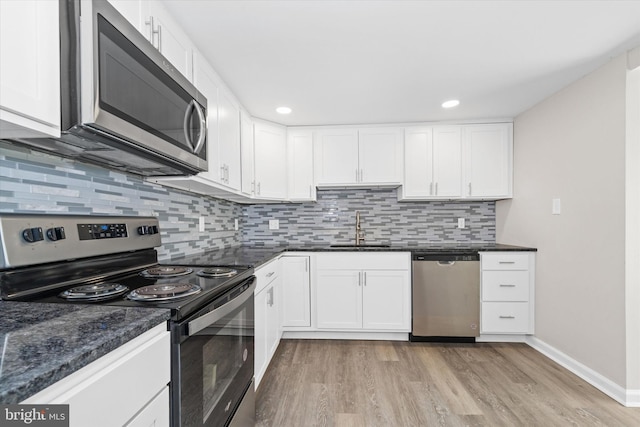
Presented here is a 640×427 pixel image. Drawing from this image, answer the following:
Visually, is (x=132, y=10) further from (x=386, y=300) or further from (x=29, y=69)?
(x=386, y=300)

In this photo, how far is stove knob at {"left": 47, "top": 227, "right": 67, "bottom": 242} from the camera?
1.06 m

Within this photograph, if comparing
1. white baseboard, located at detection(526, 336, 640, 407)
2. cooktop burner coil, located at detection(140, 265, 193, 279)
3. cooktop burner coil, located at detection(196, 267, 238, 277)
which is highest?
cooktop burner coil, located at detection(140, 265, 193, 279)

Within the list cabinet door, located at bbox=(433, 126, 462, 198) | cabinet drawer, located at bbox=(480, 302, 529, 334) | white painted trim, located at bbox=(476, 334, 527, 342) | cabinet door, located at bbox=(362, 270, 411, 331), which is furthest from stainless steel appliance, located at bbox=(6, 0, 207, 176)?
white painted trim, located at bbox=(476, 334, 527, 342)

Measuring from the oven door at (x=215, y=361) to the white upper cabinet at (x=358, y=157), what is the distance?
72.3 inches

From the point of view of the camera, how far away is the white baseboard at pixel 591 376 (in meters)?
1.83

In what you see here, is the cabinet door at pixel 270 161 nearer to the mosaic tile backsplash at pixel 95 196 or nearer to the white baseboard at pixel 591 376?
the mosaic tile backsplash at pixel 95 196

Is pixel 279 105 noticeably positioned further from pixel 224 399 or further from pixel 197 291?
pixel 224 399

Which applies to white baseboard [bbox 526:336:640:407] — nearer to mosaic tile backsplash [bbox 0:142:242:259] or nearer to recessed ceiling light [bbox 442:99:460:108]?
recessed ceiling light [bbox 442:99:460:108]

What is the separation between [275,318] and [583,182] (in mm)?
2568

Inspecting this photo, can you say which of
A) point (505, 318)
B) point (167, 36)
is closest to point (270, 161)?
point (167, 36)

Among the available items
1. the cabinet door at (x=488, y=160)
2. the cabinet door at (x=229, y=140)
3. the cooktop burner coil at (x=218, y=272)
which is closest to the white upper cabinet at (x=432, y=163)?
the cabinet door at (x=488, y=160)

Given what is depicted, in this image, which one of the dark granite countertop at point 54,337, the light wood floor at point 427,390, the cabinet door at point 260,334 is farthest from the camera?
the cabinet door at point 260,334

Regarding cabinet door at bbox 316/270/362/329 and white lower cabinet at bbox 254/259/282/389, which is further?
cabinet door at bbox 316/270/362/329

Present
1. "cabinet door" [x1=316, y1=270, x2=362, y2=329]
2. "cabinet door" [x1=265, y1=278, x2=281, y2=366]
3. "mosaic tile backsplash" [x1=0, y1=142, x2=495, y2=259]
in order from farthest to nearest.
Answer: "cabinet door" [x1=316, y1=270, x2=362, y2=329] < "cabinet door" [x1=265, y1=278, x2=281, y2=366] < "mosaic tile backsplash" [x1=0, y1=142, x2=495, y2=259]
